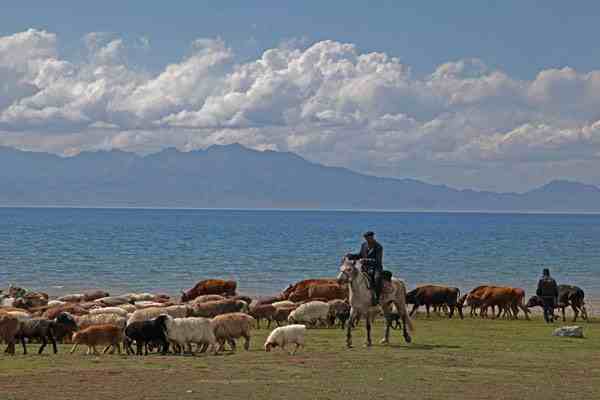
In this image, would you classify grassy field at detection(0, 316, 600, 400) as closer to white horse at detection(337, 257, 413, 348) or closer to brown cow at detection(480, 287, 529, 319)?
white horse at detection(337, 257, 413, 348)

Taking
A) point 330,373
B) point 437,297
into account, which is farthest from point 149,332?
point 437,297

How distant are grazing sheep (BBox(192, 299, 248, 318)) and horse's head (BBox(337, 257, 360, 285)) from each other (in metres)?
Answer: 6.23

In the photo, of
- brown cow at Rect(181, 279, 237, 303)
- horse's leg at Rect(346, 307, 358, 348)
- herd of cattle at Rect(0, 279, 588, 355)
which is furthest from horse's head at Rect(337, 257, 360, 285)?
brown cow at Rect(181, 279, 237, 303)

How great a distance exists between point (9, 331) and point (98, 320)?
305 centimetres

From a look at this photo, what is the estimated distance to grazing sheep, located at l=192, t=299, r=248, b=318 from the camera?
2639 centimetres

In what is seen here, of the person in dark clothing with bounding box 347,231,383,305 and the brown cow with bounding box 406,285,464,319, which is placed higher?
the person in dark clothing with bounding box 347,231,383,305

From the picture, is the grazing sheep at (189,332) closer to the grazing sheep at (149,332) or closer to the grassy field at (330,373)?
the grazing sheep at (149,332)

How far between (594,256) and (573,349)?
68460mm

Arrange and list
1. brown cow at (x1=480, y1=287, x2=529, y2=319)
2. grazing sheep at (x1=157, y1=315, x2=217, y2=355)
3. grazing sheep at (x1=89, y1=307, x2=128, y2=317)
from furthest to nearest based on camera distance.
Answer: brown cow at (x1=480, y1=287, x2=529, y2=319) < grazing sheep at (x1=89, y1=307, x2=128, y2=317) < grazing sheep at (x1=157, y1=315, x2=217, y2=355)

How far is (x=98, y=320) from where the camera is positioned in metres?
22.3

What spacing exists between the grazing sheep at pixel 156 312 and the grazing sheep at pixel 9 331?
267 centimetres

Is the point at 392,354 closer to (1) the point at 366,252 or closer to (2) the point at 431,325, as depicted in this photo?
(1) the point at 366,252

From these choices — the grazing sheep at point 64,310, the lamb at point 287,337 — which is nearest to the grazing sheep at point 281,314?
the grazing sheep at point 64,310

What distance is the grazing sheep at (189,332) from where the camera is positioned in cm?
1953
